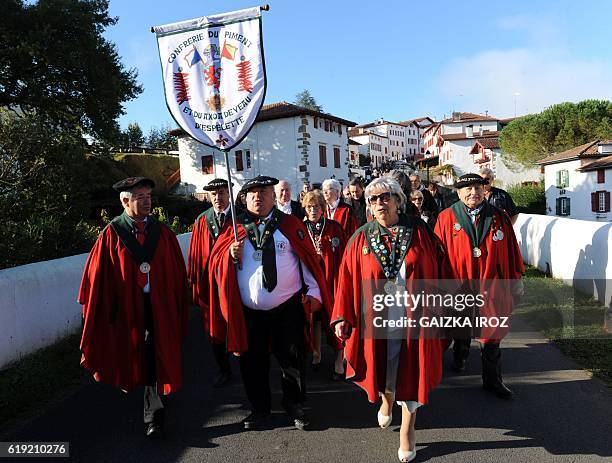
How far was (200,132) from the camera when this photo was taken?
154 inches

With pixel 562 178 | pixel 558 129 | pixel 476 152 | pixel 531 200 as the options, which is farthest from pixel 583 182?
pixel 476 152

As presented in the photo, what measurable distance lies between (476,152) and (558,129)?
1100 centimetres

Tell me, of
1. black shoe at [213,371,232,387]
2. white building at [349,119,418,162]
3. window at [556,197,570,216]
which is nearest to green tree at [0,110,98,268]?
black shoe at [213,371,232,387]

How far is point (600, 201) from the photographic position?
2850cm

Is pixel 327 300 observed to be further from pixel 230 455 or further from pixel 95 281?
pixel 95 281

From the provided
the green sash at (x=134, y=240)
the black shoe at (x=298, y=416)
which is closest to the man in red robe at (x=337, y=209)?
the black shoe at (x=298, y=416)

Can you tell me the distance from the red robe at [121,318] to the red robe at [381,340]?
4.51ft

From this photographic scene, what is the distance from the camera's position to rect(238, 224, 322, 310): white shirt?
12.3ft

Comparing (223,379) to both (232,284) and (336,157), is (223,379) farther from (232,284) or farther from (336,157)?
(336,157)

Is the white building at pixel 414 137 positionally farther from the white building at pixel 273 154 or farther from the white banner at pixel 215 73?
the white banner at pixel 215 73

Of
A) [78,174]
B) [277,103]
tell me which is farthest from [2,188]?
[277,103]

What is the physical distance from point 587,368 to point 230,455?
11.9 ft

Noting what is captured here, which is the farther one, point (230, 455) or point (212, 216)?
point (212, 216)

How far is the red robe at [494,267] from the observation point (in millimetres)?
4227
